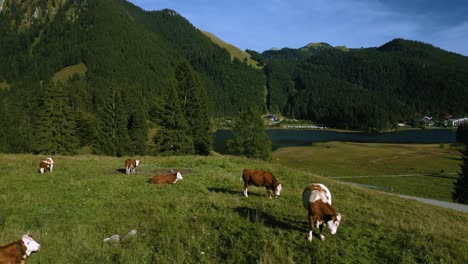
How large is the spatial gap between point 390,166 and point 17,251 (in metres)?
99.9

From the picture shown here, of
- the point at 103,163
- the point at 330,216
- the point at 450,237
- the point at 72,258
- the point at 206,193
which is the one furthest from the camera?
the point at 103,163

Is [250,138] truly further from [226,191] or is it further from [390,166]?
[226,191]

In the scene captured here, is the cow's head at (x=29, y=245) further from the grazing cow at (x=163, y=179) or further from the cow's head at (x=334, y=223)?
the grazing cow at (x=163, y=179)

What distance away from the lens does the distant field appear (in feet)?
214

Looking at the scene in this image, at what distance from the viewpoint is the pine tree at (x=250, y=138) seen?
6938 cm

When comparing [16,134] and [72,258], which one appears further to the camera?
[16,134]

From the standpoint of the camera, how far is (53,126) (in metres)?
53.7

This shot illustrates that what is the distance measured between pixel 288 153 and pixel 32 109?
84.1m

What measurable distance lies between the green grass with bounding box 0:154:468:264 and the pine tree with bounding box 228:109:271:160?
48162 millimetres

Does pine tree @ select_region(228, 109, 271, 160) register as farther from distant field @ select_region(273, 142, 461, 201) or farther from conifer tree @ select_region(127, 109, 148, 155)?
conifer tree @ select_region(127, 109, 148, 155)

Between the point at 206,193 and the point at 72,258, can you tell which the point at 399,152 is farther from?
the point at 72,258

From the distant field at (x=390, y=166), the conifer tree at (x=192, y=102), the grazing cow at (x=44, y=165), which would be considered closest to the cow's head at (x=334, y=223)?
the grazing cow at (x=44, y=165)

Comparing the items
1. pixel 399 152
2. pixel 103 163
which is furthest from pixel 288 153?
pixel 103 163

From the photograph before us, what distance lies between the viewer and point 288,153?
115062 millimetres
